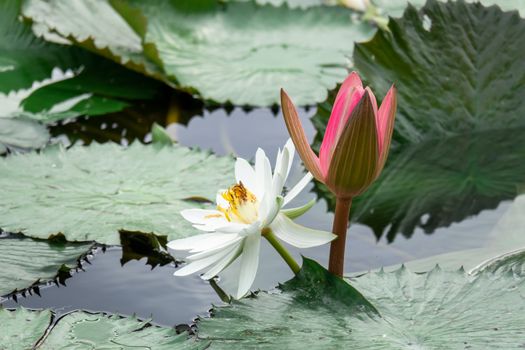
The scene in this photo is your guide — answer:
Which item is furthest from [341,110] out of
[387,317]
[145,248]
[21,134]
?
[21,134]

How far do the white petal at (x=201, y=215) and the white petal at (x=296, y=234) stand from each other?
0.08 meters

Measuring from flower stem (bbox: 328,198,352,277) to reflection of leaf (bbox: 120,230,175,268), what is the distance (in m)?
0.37

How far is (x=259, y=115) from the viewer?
219 cm

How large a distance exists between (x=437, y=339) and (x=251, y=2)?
159 centimetres

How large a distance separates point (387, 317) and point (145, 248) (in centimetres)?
53

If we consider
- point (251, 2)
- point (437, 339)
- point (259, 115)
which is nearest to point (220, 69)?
point (259, 115)

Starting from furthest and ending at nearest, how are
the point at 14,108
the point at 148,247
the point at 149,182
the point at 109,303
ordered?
1. the point at 14,108
2. the point at 149,182
3. the point at 148,247
4. the point at 109,303

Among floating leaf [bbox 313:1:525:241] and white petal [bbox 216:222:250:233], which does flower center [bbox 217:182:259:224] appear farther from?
floating leaf [bbox 313:1:525:241]

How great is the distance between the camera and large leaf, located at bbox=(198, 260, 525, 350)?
1.12 m

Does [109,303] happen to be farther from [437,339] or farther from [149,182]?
[437,339]

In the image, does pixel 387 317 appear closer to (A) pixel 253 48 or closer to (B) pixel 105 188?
(B) pixel 105 188

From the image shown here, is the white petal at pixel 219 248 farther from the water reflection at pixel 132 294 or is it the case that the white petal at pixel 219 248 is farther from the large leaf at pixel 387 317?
the water reflection at pixel 132 294

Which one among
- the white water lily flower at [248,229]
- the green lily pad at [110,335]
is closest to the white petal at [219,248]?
the white water lily flower at [248,229]

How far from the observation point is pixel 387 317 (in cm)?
118
